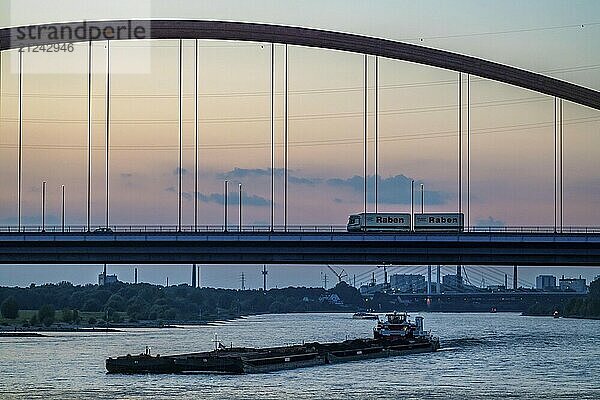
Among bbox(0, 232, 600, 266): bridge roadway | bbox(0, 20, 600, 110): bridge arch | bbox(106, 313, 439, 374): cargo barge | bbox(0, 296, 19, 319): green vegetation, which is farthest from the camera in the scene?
bbox(0, 296, 19, 319): green vegetation

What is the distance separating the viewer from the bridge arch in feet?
203

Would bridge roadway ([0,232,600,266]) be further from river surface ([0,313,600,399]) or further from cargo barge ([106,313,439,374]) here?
cargo barge ([106,313,439,374])

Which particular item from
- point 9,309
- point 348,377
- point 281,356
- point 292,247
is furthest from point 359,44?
point 9,309

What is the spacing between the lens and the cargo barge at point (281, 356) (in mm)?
81000

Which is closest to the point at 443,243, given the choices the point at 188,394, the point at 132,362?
the point at 188,394

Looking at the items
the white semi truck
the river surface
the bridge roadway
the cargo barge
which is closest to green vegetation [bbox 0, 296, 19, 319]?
the river surface

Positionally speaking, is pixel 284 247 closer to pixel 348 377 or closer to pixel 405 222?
pixel 405 222

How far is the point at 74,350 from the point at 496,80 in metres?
61.6

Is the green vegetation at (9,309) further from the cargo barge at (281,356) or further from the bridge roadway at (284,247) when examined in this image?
the bridge roadway at (284,247)

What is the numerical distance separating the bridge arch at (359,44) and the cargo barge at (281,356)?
1037 inches

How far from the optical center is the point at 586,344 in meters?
127

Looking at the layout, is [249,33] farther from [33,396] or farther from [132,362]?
[132,362]

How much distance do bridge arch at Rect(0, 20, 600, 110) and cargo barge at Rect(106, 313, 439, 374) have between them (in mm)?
26341

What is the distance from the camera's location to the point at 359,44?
204 feet
